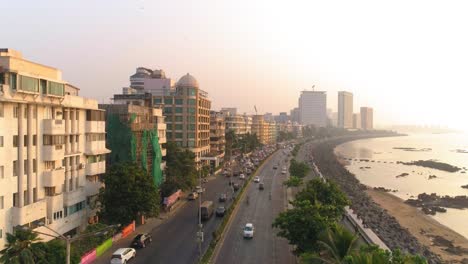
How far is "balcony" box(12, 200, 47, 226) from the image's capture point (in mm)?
30094

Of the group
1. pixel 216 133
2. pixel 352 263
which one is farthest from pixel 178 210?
pixel 216 133

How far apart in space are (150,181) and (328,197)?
16550mm

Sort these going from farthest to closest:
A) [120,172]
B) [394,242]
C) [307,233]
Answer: [394,242], [120,172], [307,233]

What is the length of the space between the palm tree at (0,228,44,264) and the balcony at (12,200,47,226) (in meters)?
7.03

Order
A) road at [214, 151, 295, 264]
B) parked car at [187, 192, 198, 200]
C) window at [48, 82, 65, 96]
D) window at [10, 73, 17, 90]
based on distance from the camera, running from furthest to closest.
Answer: parked car at [187, 192, 198, 200] < window at [48, 82, 65, 96] < road at [214, 151, 295, 264] < window at [10, 73, 17, 90]

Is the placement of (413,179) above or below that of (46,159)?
below

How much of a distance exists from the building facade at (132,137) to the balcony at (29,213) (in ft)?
50.9

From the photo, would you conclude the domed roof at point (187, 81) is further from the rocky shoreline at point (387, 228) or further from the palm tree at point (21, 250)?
the palm tree at point (21, 250)

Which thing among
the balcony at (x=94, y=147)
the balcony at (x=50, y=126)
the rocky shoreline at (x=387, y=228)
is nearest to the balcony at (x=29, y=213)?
the balcony at (x=50, y=126)

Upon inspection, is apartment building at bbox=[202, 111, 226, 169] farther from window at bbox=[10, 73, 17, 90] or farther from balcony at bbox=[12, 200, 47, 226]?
window at bbox=[10, 73, 17, 90]

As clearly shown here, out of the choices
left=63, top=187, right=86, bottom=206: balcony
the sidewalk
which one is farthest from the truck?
left=63, top=187, right=86, bottom=206: balcony

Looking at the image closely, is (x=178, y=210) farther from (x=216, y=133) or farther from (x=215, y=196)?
(x=216, y=133)

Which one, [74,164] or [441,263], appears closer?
[74,164]

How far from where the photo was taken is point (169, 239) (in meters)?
38.8
